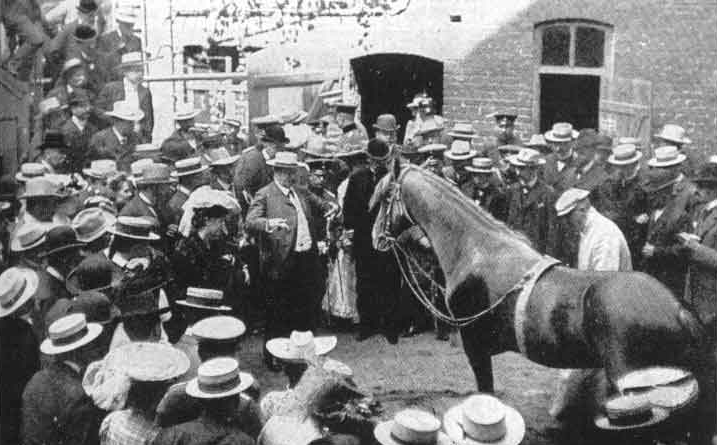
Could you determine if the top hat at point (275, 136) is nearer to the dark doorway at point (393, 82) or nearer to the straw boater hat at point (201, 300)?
the straw boater hat at point (201, 300)

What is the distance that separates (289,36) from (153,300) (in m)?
10.2

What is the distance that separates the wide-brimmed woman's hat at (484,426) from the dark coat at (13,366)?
265 cm

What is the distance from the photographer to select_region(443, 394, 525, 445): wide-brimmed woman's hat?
12.5 feet

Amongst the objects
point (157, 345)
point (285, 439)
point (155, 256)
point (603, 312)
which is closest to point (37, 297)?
point (155, 256)

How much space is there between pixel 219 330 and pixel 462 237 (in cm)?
285

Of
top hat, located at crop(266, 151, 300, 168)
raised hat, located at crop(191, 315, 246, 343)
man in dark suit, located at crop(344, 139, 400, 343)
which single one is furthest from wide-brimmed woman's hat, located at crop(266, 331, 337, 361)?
man in dark suit, located at crop(344, 139, 400, 343)

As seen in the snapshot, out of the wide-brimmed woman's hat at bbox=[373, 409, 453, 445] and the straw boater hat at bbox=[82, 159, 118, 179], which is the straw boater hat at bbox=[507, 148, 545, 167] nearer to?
the straw boater hat at bbox=[82, 159, 118, 179]

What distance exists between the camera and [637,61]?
12398 mm

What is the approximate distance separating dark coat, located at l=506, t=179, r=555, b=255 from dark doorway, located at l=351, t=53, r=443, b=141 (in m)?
5.15

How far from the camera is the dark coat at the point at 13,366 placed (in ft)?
15.6

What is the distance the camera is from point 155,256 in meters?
6.29

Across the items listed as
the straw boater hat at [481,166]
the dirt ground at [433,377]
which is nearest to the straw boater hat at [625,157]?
the straw boater hat at [481,166]

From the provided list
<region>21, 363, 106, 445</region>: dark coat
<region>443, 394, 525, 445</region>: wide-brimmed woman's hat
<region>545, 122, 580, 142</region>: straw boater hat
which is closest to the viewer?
<region>443, 394, 525, 445</region>: wide-brimmed woman's hat

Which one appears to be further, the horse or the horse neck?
the horse neck
